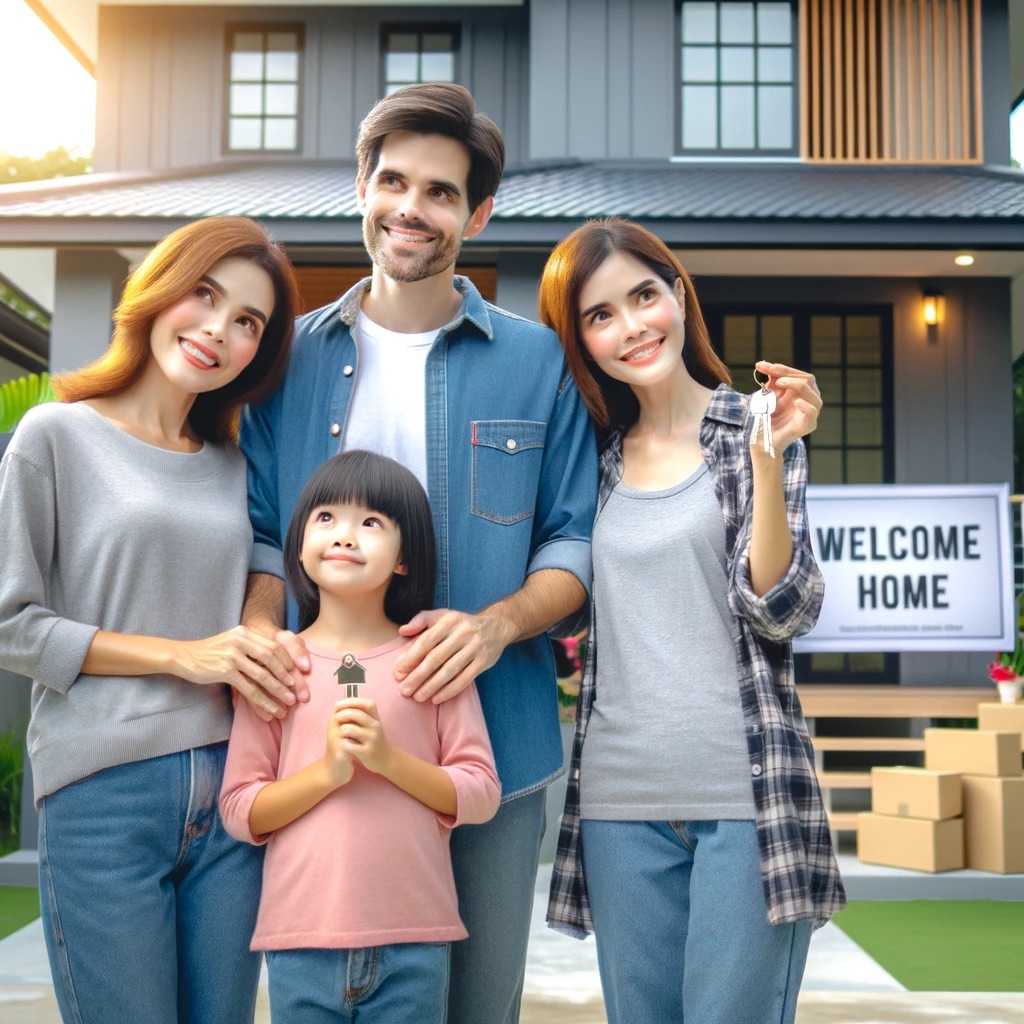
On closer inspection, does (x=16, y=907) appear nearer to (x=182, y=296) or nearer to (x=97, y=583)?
(x=97, y=583)

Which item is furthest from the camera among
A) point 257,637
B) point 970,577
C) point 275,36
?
point 275,36

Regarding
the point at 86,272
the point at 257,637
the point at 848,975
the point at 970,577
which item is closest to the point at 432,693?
the point at 257,637

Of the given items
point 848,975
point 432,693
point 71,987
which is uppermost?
point 432,693

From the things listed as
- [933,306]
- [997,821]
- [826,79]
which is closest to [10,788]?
[997,821]

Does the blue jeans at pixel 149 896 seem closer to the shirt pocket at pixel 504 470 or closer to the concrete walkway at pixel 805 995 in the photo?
the shirt pocket at pixel 504 470

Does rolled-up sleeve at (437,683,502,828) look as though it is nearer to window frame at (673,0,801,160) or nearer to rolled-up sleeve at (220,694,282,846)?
rolled-up sleeve at (220,694,282,846)

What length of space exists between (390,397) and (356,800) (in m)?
0.86

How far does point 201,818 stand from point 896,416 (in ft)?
27.2

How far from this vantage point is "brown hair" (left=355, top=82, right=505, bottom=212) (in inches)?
91.2

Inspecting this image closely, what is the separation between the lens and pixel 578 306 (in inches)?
95.3

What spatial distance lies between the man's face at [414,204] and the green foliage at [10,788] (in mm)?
6954

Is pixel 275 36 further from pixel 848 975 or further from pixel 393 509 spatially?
pixel 393 509

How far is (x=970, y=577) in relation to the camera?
7539mm

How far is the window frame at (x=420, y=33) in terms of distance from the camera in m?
11.0
